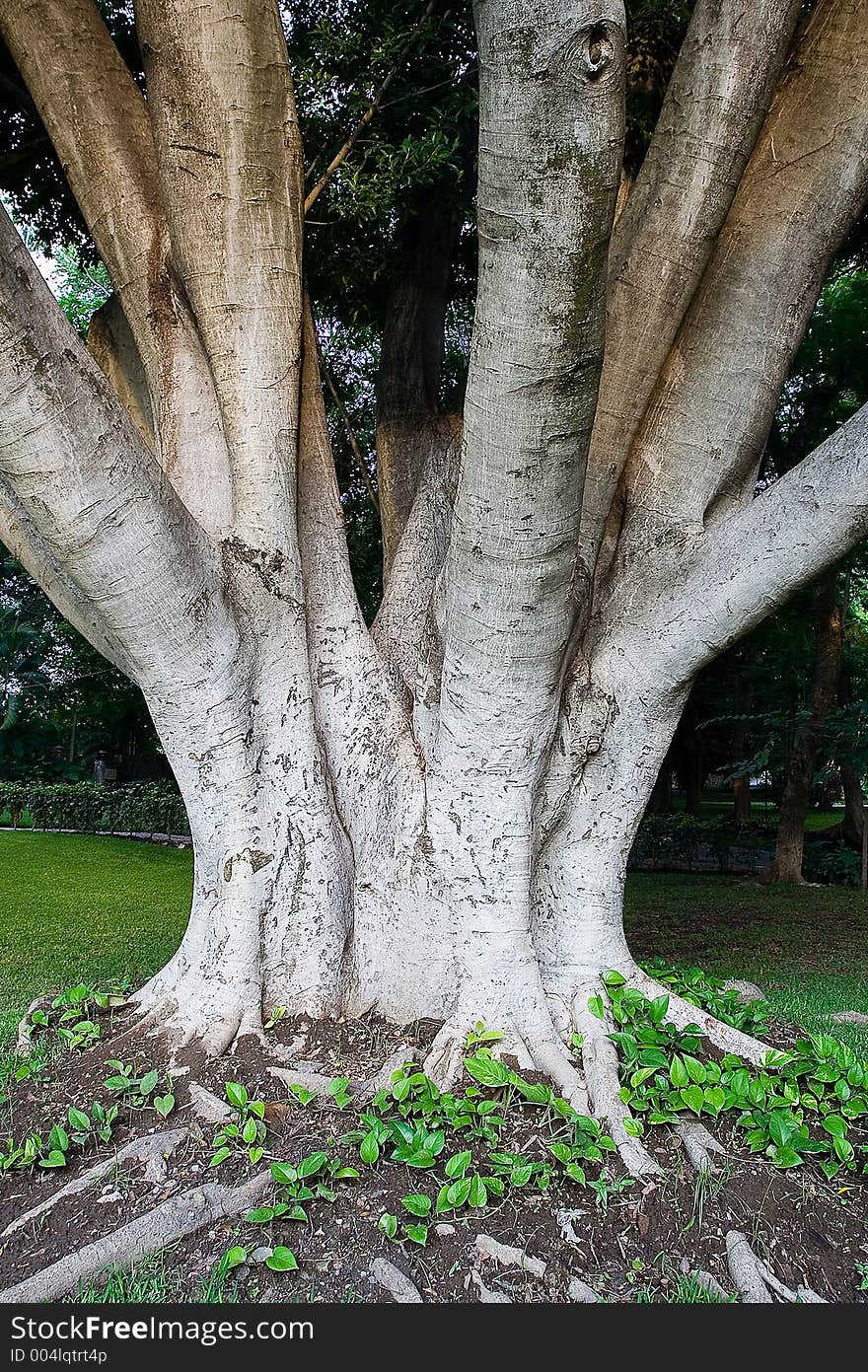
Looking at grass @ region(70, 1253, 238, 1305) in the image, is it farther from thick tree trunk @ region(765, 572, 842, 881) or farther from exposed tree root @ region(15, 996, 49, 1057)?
thick tree trunk @ region(765, 572, 842, 881)

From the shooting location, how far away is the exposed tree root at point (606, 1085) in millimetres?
2771

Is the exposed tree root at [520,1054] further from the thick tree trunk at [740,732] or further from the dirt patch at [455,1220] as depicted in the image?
the thick tree trunk at [740,732]

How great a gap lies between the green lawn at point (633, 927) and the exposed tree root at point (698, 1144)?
1.99 metres

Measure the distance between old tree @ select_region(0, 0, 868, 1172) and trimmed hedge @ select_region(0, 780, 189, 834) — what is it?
43.3 feet

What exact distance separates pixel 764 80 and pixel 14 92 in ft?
13.5

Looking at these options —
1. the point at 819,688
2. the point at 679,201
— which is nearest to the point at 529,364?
the point at 679,201

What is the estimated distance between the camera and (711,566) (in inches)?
137

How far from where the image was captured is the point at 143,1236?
2.44m

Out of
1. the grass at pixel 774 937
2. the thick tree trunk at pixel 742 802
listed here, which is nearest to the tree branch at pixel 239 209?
the grass at pixel 774 937

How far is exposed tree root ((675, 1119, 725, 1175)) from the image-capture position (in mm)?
2758

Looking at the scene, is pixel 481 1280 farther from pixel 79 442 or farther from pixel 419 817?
pixel 79 442

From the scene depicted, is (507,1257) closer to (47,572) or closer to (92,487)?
(92,487)

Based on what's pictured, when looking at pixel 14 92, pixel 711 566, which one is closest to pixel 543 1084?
pixel 711 566

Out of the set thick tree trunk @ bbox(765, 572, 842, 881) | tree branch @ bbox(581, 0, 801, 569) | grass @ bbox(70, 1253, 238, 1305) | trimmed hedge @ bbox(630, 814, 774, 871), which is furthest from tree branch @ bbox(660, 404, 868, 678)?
trimmed hedge @ bbox(630, 814, 774, 871)
